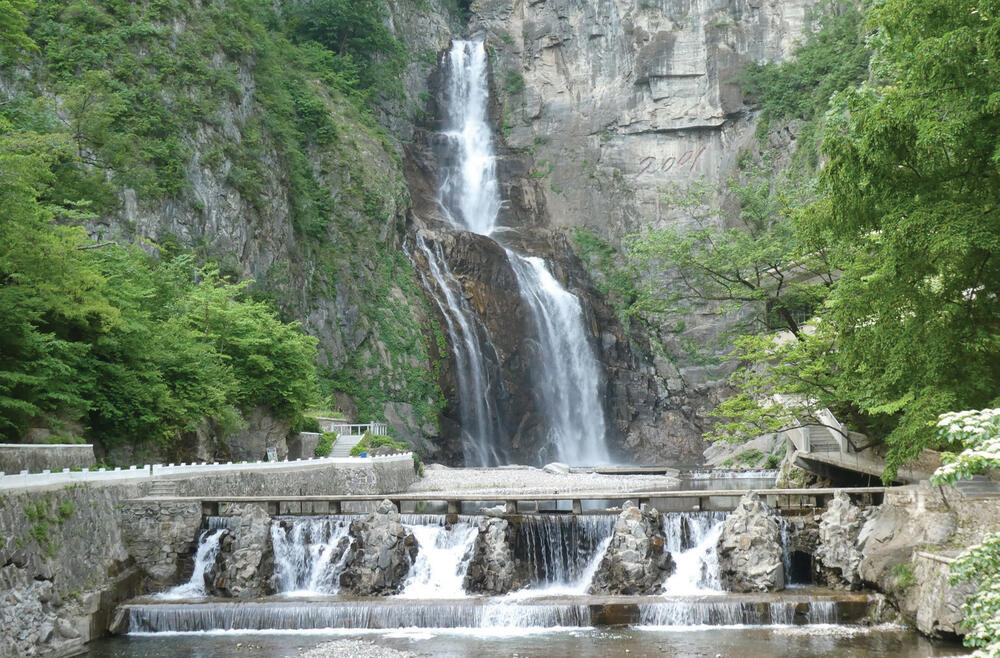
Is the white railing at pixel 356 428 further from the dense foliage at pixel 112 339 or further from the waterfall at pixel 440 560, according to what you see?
the waterfall at pixel 440 560

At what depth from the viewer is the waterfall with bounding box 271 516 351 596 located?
17.5 m

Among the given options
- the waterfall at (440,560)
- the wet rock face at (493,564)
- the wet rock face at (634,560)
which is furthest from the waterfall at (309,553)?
the wet rock face at (634,560)

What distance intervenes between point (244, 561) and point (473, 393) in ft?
83.2

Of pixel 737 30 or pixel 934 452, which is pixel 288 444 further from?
pixel 737 30

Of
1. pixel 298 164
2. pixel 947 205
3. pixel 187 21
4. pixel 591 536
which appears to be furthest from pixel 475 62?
pixel 947 205

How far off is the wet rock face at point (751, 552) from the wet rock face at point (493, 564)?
412cm

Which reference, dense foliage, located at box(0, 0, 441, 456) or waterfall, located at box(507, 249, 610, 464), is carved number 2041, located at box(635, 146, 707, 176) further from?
dense foliage, located at box(0, 0, 441, 456)

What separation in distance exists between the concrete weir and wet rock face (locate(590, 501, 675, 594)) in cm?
80

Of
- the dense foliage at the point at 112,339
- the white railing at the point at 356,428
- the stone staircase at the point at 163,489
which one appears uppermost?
the dense foliage at the point at 112,339

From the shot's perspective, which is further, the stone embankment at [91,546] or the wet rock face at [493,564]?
the wet rock face at [493,564]

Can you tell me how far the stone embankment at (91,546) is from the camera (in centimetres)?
1325

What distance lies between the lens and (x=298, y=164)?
42.4 meters

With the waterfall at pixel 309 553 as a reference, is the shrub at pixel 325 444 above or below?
above

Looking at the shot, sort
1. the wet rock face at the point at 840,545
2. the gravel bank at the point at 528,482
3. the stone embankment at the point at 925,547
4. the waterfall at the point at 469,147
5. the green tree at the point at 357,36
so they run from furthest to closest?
the waterfall at the point at 469,147
the green tree at the point at 357,36
the gravel bank at the point at 528,482
the wet rock face at the point at 840,545
the stone embankment at the point at 925,547
